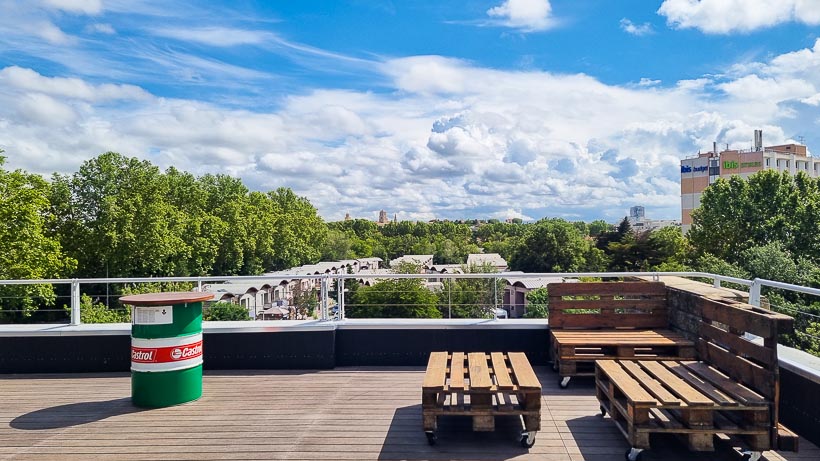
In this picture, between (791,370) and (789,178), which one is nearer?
(791,370)

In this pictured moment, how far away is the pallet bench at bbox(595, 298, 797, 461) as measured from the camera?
3.53m

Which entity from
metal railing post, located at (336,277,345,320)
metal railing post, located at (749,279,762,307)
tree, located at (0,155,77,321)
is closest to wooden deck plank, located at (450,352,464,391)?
metal railing post, located at (336,277,345,320)

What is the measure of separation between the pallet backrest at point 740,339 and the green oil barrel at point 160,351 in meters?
4.71

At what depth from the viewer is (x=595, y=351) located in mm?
5617

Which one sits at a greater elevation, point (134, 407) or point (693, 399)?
point (693, 399)

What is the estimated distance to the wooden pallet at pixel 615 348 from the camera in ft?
17.0

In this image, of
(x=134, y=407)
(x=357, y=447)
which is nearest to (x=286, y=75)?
(x=134, y=407)

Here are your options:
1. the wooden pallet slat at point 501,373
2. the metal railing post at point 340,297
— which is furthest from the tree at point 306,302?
the wooden pallet slat at point 501,373

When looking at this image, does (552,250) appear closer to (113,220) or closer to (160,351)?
(113,220)

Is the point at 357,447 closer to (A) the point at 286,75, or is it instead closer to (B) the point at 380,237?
(A) the point at 286,75

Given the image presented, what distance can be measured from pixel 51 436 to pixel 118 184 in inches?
1817

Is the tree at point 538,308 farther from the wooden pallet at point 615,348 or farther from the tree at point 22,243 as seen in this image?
the tree at point 22,243

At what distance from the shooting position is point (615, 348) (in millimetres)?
5344

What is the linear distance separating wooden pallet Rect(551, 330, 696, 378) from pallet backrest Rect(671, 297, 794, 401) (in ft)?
0.65
